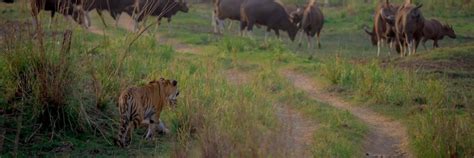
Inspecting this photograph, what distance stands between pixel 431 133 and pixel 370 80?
484 cm

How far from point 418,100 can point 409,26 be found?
838cm

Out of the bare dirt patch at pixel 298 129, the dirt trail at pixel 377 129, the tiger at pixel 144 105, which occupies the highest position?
the tiger at pixel 144 105

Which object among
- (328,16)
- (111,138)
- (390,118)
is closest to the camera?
(111,138)

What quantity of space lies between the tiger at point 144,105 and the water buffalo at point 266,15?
1466cm

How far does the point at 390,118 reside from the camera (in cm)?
1234

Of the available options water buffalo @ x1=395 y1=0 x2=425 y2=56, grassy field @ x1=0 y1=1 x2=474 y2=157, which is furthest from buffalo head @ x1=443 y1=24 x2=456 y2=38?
grassy field @ x1=0 y1=1 x2=474 y2=157

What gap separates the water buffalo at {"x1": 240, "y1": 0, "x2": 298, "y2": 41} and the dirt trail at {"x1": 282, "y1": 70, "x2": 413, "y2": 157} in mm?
9370

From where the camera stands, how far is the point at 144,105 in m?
9.43

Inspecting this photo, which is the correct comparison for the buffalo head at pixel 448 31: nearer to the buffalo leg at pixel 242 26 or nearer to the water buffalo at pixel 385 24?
the water buffalo at pixel 385 24

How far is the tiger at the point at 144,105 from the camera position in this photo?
9.16 m

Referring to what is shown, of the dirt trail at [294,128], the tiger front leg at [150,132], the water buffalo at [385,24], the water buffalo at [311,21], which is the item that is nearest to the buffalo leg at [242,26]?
the water buffalo at [311,21]

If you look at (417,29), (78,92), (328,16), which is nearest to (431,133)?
(78,92)

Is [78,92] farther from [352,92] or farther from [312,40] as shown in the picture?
[312,40]

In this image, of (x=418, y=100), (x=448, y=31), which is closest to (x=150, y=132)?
(x=418, y=100)
